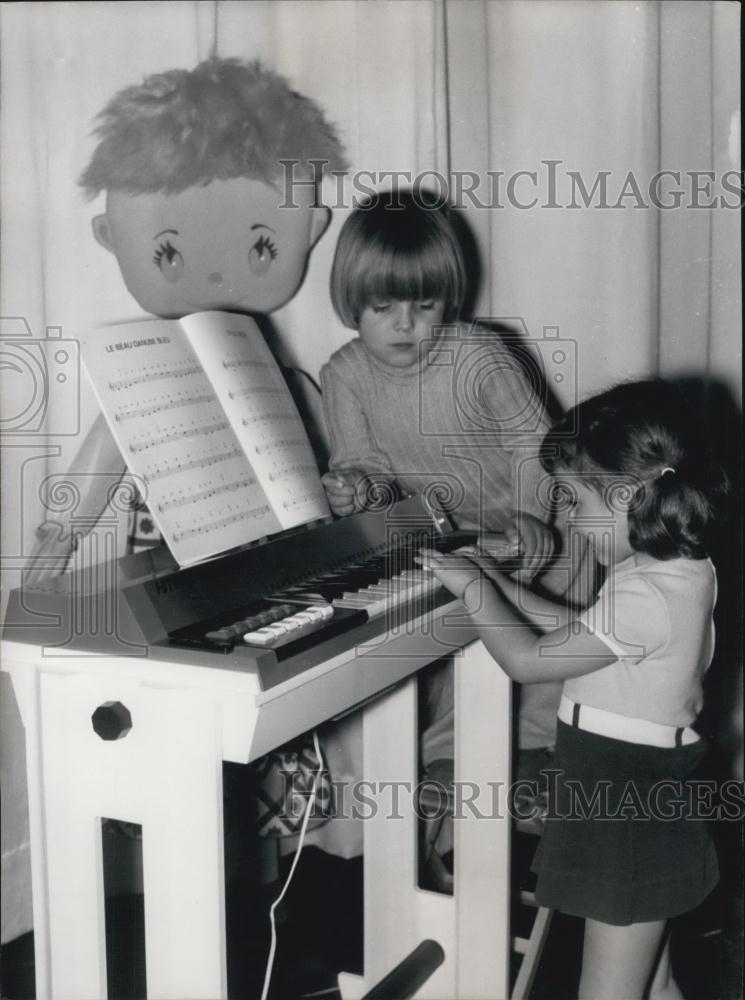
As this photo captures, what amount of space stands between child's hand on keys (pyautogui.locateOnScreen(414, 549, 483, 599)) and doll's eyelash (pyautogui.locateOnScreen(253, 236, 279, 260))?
0.77 meters

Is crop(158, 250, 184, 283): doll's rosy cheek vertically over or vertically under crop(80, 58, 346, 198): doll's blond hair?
under

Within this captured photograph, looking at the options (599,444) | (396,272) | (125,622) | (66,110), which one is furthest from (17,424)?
(599,444)

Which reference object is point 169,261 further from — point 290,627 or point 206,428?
point 290,627

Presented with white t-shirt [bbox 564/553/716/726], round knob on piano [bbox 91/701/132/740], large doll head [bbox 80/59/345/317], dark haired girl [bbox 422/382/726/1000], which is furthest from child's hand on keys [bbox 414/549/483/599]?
large doll head [bbox 80/59/345/317]

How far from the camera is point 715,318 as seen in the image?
6.46 ft

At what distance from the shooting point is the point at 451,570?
1.27 meters

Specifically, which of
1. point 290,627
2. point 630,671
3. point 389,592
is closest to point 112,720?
point 290,627

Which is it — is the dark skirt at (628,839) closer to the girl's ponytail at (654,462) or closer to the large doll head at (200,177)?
the girl's ponytail at (654,462)

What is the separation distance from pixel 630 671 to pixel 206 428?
0.62m

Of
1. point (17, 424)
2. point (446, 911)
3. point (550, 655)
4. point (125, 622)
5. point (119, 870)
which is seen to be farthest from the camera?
point (17, 424)

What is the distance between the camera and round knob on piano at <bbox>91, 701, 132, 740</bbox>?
0.96 metres

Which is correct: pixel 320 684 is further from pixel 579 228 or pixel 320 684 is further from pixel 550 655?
pixel 579 228

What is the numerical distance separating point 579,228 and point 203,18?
0.83 metres

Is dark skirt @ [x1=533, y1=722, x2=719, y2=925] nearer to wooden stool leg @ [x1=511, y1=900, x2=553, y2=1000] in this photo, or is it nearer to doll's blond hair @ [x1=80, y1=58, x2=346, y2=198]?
wooden stool leg @ [x1=511, y1=900, x2=553, y2=1000]
